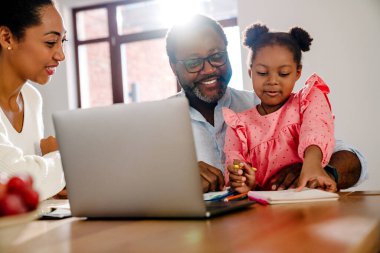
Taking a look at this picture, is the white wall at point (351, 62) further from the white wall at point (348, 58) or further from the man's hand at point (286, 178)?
the man's hand at point (286, 178)

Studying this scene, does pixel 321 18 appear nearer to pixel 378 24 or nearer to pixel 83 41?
pixel 378 24

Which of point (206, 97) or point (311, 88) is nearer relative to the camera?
point (311, 88)

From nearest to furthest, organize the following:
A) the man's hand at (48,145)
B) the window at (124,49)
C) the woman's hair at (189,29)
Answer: the man's hand at (48,145) < the woman's hair at (189,29) < the window at (124,49)

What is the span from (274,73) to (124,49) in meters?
4.46

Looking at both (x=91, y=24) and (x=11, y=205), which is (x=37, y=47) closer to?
(x=11, y=205)

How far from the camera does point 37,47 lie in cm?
188

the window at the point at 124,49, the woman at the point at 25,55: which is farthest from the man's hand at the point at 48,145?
the window at the point at 124,49

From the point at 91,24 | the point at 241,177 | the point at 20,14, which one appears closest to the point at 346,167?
the point at 241,177

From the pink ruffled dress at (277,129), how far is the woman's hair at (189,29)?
1.41 feet

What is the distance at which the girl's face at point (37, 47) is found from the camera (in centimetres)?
188

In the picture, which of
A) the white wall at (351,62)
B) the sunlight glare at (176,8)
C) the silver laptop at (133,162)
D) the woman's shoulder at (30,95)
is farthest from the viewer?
the sunlight glare at (176,8)

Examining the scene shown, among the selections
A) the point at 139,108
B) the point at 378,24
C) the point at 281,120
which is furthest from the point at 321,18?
the point at 139,108

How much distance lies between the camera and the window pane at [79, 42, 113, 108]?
598 cm

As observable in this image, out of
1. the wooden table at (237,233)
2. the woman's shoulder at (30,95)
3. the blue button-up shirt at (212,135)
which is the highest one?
the woman's shoulder at (30,95)
